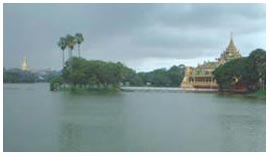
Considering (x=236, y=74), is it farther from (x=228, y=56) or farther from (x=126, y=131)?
(x=126, y=131)

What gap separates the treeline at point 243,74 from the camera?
1446 centimetres

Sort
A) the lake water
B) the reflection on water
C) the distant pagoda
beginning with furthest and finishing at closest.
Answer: the distant pagoda < the lake water < the reflection on water

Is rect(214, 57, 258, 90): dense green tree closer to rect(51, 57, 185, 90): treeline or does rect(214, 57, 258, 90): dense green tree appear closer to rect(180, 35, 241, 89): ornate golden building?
rect(180, 35, 241, 89): ornate golden building

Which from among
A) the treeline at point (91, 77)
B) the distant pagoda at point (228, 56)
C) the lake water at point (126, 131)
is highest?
the distant pagoda at point (228, 56)

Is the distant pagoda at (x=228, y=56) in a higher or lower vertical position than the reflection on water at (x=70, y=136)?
higher

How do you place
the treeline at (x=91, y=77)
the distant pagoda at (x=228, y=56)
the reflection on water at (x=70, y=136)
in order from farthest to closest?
the distant pagoda at (x=228, y=56) → the treeline at (x=91, y=77) → the reflection on water at (x=70, y=136)

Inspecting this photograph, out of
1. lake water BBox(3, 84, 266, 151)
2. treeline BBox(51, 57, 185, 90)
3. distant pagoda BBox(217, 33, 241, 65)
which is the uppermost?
distant pagoda BBox(217, 33, 241, 65)

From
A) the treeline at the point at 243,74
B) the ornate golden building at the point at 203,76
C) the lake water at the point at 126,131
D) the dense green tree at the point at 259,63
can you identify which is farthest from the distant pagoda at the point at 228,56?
the lake water at the point at 126,131

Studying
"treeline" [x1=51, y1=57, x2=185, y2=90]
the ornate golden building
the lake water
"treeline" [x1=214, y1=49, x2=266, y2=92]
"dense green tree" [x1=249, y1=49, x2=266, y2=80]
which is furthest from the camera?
the ornate golden building

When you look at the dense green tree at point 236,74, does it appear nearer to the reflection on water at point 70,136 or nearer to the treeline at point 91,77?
the treeline at point 91,77

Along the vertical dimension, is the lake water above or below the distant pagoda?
below

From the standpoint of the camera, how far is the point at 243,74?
606 inches

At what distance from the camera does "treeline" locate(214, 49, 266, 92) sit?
14461 millimetres

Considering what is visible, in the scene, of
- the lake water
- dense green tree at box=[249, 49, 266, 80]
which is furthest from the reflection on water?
dense green tree at box=[249, 49, 266, 80]
